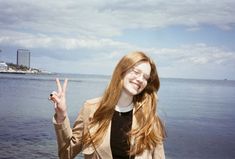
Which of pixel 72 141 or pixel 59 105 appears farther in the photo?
pixel 72 141

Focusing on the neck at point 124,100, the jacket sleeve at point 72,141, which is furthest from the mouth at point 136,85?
the jacket sleeve at point 72,141

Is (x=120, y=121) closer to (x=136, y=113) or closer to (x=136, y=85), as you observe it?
(x=136, y=113)

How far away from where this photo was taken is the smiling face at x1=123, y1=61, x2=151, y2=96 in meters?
3.67

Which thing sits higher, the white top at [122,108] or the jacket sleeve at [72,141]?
the white top at [122,108]

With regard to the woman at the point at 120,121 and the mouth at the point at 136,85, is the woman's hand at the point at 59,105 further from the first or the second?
the mouth at the point at 136,85

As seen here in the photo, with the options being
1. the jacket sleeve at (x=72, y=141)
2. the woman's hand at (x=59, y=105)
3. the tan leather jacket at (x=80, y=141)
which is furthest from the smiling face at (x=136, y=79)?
the woman's hand at (x=59, y=105)

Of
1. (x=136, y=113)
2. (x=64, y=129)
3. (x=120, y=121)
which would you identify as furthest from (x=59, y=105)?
(x=136, y=113)

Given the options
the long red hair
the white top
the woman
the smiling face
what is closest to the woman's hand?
the woman

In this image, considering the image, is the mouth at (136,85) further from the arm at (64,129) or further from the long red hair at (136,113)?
the arm at (64,129)

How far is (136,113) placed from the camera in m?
3.67

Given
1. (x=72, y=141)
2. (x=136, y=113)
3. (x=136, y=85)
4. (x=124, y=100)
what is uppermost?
(x=136, y=85)

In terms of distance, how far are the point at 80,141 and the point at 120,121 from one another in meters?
0.42

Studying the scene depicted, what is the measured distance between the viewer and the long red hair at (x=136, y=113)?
3561mm

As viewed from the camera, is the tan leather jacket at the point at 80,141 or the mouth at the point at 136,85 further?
the mouth at the point at 136,85
